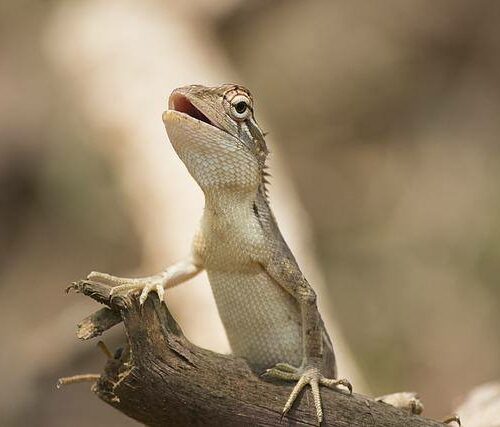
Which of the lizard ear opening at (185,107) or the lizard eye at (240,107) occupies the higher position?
the lizard eye at (240,107)

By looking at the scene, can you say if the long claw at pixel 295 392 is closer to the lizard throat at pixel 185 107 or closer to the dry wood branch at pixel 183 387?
the dry wood branch at pixel 183 387

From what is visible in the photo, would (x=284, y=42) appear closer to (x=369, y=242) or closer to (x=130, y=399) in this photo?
(x=369, y=242)

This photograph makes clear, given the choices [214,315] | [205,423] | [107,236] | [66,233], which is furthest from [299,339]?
[66,233]

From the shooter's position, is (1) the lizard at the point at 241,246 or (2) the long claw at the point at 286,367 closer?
(2) the long claw at the point at 286,367

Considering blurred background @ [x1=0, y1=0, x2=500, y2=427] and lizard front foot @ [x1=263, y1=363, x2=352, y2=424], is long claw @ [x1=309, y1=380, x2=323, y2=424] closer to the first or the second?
lizard front foot @ [x1=263, y1=363, x2=352, y2=424]

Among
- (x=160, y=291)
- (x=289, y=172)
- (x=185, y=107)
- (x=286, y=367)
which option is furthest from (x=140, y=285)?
(x=289, y=172)

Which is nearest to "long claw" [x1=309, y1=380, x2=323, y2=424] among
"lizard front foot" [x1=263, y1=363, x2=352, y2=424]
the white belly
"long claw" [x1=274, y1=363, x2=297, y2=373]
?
"lizard front foot" [x1=263, y1=363, x2=352, y2=424]

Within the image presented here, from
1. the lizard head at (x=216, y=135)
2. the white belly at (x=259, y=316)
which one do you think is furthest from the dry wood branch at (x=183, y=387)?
the lizard head at (x=216, y=135)
